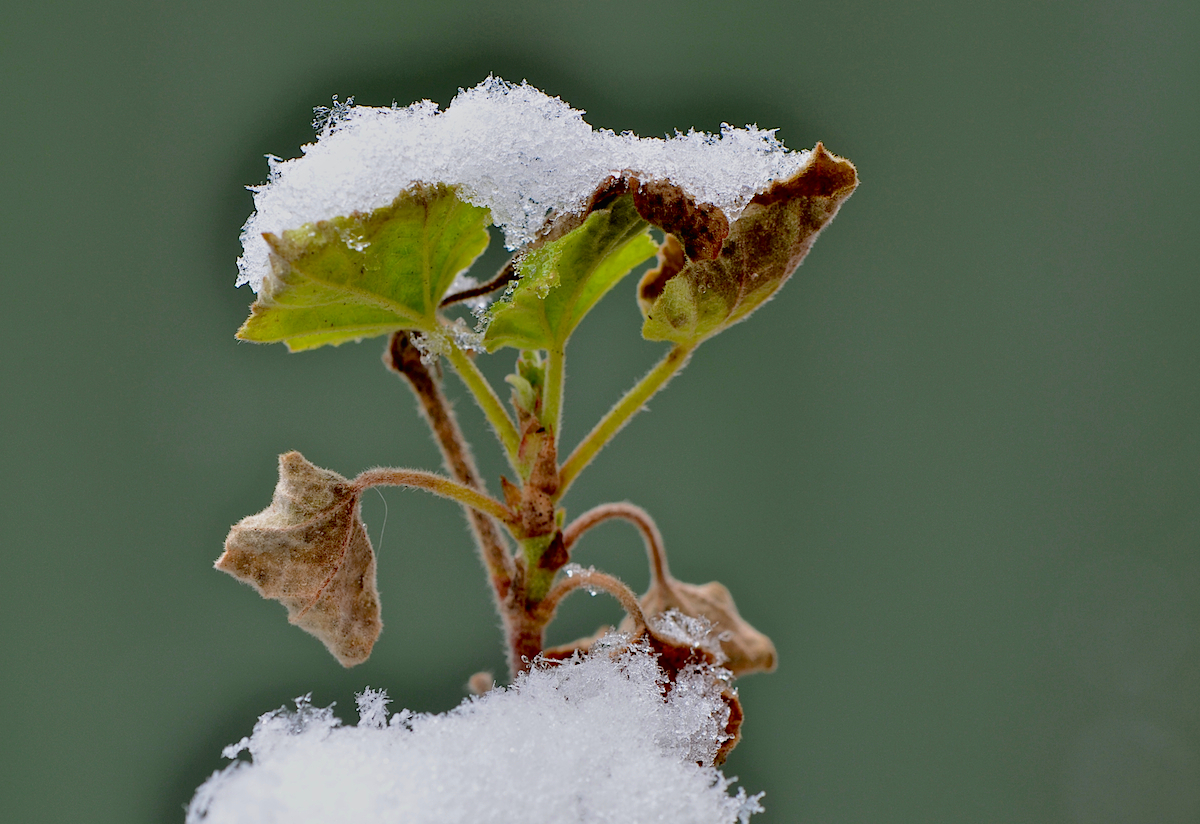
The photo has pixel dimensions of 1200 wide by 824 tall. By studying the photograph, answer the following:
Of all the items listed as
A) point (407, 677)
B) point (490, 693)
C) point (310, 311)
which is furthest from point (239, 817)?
point (407, 677)

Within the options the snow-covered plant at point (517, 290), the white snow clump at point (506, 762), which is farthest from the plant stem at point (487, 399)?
the white snow clump at point (506, 762)

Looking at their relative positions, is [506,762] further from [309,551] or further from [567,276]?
[567,276]

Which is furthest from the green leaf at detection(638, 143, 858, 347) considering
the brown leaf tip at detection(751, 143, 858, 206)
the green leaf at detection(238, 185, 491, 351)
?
the green leaf at detection(238, 185, 491, 351)

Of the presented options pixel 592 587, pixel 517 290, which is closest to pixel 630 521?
pixel 592 587

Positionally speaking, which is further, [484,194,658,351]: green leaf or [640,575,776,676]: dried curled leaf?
[640,575,776,676]: dried curled leaf

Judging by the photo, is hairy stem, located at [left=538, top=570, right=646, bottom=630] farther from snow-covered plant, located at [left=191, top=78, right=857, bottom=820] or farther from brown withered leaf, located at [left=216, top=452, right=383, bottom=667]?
brown withered leaf, located at [left=216, top=452, right=383, bottom=667]
